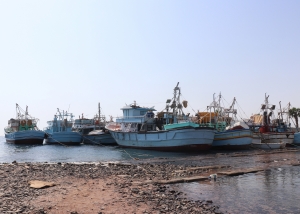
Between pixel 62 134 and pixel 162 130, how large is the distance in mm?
30515

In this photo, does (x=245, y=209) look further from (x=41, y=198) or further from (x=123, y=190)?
(x=41, y=198)

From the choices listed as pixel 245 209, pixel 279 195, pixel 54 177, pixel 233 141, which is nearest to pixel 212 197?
pixel 245 209

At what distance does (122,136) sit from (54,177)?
30524mm

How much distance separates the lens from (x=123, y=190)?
41.3 feet

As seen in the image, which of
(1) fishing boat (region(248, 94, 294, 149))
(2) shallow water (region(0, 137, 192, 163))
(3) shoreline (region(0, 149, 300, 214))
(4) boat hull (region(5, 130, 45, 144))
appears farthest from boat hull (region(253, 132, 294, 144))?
(4) boat hull (region(5, 130, 45, 144))

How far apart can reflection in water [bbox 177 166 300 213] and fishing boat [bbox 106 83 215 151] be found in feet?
58.1

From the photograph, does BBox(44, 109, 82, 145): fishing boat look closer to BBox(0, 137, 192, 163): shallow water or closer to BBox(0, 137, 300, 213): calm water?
BBox(0, 137, 192, 163): shallow water

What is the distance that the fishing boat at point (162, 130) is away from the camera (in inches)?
1409

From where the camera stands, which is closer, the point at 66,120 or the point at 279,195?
the point at 279,195

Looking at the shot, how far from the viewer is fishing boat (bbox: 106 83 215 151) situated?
35781mm

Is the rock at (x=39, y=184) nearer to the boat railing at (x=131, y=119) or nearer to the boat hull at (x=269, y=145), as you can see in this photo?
the boat railing at (x=131, y=119)

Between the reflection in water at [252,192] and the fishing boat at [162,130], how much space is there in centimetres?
1771

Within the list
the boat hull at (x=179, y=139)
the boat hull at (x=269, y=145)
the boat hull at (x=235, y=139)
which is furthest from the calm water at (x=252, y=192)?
the boat hull at (x=269, y=145)

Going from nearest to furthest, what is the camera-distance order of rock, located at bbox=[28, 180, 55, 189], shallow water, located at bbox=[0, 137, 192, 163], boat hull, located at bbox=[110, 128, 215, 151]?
rock, located at bbox=[28, 180, 55, 189]
shallow water, located at bbox=[0, 137, 192, 163]
boat hull, located at bbox=[110, 128, 215, 151]
